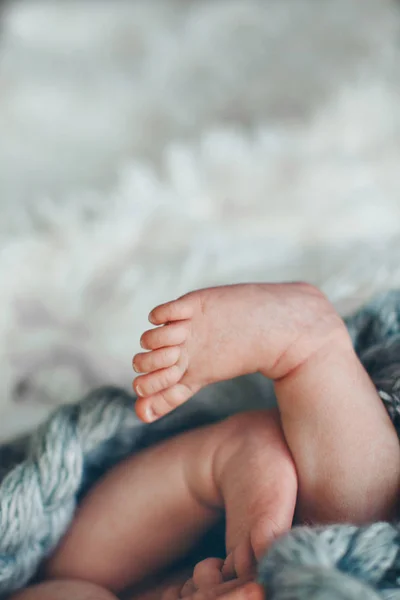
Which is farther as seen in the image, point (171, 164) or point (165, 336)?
point (171, 164)

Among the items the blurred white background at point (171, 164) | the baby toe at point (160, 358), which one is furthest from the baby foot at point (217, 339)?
the blurred white background at point (171, 164)

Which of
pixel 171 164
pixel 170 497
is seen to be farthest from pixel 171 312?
pixel 171 164

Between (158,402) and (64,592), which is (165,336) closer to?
(158,402)

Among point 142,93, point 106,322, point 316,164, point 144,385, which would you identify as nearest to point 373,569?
point 144,385

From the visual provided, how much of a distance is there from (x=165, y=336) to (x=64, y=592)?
6.0 inches

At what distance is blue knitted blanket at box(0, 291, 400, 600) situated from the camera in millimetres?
295

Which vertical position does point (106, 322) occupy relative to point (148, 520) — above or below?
above

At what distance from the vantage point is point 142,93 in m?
0.79

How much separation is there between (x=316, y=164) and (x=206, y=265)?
172 mm

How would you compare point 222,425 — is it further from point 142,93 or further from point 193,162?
point 142,93

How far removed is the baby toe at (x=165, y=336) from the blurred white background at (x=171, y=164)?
14cm

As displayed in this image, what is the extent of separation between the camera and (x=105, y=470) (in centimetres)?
45

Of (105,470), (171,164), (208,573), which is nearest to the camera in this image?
(208,573)

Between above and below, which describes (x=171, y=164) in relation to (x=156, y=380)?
above
